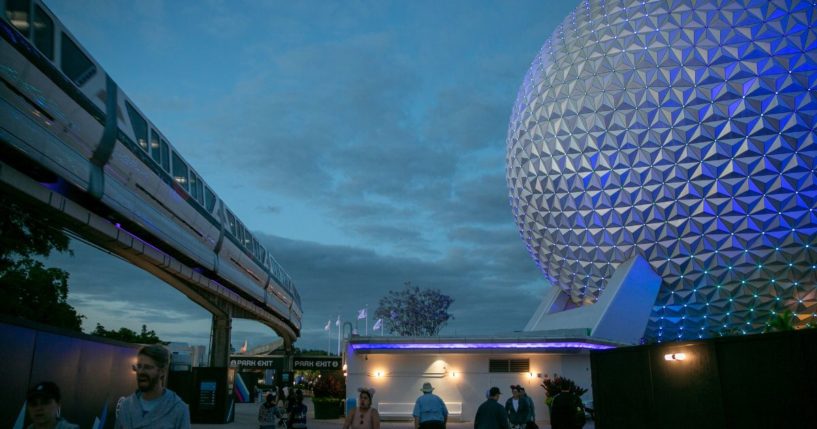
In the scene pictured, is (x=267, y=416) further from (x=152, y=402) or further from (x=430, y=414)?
(x=152, y=402)

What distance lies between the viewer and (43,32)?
10844 millimetres

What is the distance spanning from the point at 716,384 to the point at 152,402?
10.5m

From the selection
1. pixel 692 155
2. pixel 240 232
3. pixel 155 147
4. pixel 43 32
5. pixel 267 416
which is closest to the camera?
pixel 43 32

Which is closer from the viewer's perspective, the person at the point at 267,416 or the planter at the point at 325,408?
the person at the point at 267,416

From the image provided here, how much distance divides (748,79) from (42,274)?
115ft

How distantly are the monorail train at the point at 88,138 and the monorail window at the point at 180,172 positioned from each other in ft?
0.11

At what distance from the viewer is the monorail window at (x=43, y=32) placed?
1054cm

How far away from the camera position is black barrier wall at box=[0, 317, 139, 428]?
7891 millimetres

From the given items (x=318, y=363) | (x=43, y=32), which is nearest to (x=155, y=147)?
(x=43, y=32)

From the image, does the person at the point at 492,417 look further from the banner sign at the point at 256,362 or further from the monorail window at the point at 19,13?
the banner sign at the point at 256,362

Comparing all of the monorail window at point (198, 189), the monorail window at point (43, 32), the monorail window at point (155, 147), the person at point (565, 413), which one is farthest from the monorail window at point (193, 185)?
the person at point (565, 413)

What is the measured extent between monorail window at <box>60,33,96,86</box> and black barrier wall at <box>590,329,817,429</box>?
12788mm

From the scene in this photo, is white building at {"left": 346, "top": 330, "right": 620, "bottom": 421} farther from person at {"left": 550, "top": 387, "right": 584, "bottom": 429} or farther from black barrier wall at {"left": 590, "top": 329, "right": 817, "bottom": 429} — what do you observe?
person at {"left": 550, "top": 387, "right": 584, "bottom": 429}

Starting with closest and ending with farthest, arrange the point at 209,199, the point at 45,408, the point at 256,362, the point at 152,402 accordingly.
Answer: the point at 152,402
the point at 45,408
the point at 209,199
the point at 256,362
